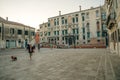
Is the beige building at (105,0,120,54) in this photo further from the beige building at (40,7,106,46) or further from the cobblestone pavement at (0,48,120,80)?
the beige building at (40,7,106,46)

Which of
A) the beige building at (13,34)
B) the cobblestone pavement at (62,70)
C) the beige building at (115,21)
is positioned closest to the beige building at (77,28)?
the beige building at (13,34)

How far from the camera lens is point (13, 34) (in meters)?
34.5

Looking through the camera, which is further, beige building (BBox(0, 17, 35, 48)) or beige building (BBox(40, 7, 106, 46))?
beige building (BBox(40, 7, 106, 46))

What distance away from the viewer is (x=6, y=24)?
1273 inches

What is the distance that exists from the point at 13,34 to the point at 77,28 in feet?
67.2

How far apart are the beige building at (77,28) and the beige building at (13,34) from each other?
943 centimetres

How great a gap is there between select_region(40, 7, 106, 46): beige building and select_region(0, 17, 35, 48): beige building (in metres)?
9.43

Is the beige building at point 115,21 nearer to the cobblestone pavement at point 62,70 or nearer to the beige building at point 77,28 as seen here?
the cobblestone pavement at point 62,70

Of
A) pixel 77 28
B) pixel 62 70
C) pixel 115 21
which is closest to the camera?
pixel 62 70

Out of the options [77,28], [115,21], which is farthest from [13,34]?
[115,21]

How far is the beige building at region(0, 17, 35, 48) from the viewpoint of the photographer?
31.2m

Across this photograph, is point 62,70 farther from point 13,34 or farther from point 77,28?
point 77,28

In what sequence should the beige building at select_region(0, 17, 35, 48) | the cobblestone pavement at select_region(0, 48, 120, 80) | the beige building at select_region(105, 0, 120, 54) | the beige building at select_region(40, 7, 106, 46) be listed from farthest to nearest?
the beige building at select_region(40, 7, 106, 46) → the beige building at select_region(0, 17, 35, 48) → the beige building at select_region(105, 0, 120, 54) → the cobblestone pavement at select_region(0, 48, 120, 80)

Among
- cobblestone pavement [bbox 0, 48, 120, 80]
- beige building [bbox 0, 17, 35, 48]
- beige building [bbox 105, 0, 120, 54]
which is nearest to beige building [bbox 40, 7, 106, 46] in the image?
beige building [bbox 0, 17, 35, 48]
